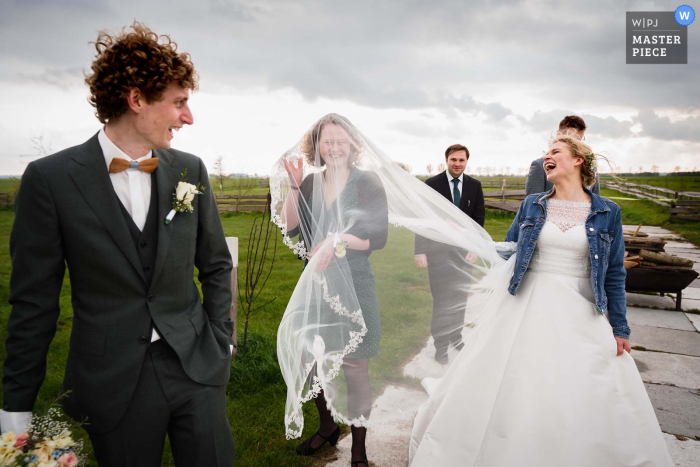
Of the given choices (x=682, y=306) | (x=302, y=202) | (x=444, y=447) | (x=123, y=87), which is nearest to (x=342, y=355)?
(x=444, y=447)

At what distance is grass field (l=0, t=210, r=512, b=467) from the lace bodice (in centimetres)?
87

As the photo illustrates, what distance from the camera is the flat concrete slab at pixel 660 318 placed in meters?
6.15

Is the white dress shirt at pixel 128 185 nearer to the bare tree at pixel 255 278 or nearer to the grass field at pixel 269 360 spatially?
the bare tree at pixel 255 278

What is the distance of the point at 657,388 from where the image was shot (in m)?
4.23

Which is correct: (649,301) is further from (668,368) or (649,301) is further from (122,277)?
(122,277)

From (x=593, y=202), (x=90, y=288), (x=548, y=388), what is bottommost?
(x=548, y=388)

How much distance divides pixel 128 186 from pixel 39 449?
0.98m

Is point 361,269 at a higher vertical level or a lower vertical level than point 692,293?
higher

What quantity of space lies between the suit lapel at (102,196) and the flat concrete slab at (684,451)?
12.7 feet

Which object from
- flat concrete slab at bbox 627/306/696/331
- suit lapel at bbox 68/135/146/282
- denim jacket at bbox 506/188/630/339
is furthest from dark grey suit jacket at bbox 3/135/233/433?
flat concrete slab at bbox 627/306/696/331

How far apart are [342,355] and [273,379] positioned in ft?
5.50

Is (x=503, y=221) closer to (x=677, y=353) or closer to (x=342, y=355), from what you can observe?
(x=677, y=353)

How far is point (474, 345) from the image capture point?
115 inches

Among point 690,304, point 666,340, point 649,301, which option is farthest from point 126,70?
point 690,304
